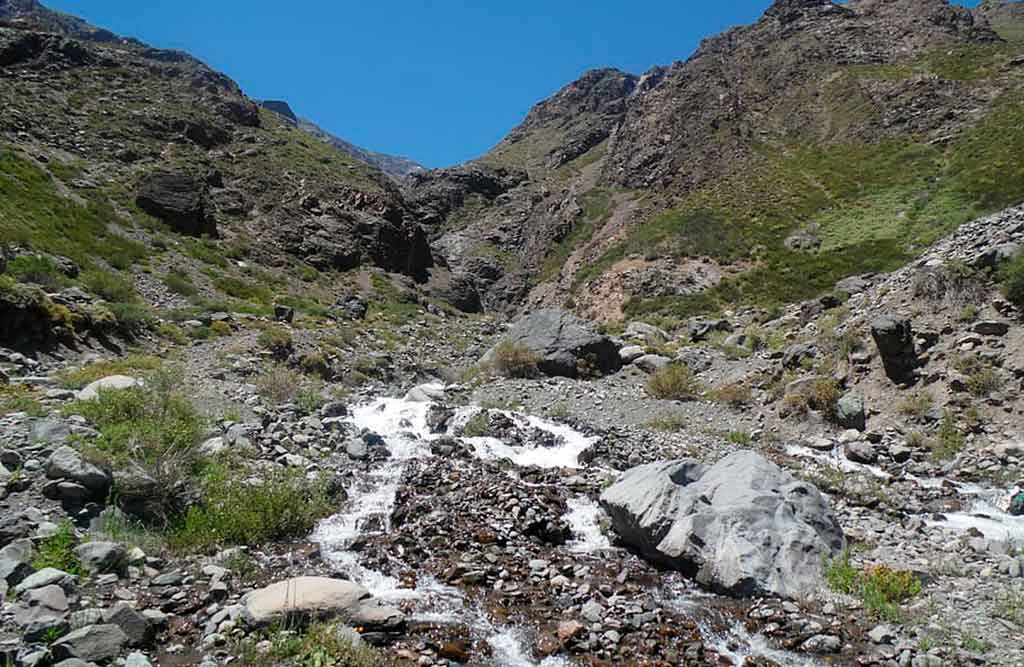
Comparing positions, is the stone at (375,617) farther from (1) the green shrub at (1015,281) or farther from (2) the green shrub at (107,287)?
(2) the green shrub at (107,287)

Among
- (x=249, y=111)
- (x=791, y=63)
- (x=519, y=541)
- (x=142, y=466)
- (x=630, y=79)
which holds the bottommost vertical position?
(x=519, y=541)

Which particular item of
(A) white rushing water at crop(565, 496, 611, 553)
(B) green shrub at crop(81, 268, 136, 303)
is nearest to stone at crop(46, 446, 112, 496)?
(A) white rushing water at crop(565, 496, 611, 553)

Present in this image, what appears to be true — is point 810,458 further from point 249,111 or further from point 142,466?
point 249,111

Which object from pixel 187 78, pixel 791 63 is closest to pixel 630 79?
pixel 791 63

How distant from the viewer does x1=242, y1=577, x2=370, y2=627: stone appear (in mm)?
6039

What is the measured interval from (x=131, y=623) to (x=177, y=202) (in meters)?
35.3

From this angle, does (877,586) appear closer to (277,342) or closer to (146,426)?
(146,426)

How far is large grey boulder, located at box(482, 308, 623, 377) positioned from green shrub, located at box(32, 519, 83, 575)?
49.1 ft

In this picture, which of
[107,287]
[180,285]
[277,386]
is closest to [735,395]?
[277,386]

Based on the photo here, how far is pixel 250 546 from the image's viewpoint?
8297 millimetres

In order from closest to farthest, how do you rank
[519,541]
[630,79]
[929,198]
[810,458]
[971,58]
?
[519,541] < [810,458] < [929,198] < [971,58] < [630,79]

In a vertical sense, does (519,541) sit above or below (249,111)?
below

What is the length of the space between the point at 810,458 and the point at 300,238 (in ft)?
122

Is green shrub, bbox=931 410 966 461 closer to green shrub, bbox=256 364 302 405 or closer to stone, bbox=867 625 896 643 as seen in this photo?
stone, bbox=867 625 896 643
